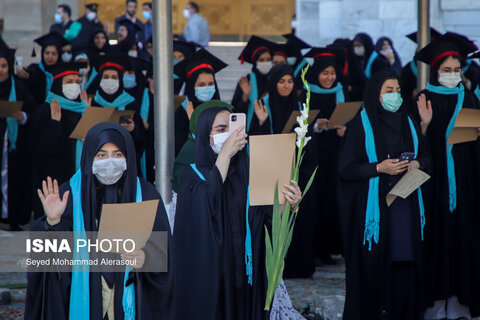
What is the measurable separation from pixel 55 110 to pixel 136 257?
4181 mm

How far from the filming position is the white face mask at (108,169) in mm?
4355

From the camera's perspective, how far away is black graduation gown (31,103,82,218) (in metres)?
8.35

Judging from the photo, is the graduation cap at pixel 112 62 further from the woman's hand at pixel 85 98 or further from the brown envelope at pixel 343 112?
the brown envelope at pixel 343 112

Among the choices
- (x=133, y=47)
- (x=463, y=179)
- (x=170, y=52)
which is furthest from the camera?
(x=133, y=47)

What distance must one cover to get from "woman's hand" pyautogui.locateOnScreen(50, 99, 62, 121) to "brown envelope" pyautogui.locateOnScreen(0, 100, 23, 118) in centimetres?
166

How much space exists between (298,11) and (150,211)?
13.0 m

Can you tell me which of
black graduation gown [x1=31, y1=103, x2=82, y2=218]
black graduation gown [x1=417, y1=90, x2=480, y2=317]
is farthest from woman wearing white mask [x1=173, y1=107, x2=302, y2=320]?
black graduation gown [x1=31, y1=103, x2=82, y2=218]

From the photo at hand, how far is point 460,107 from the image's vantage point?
6855mm

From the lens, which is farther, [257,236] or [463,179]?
[463,179]

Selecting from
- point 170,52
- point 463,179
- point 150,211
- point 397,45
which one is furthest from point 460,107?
point 397,45

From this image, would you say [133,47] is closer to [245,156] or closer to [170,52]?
[170,52]

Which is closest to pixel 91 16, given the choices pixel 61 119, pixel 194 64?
pixel 61 119

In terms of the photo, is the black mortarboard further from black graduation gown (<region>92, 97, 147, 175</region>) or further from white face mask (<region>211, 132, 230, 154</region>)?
white face mask (<region>211, 132, 230, 154</region>)

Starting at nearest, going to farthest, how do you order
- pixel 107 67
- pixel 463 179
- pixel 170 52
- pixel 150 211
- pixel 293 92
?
pixel 150 211
pixel 170 52
pixel 463 179
pixel 293 92
pixel 107 67
